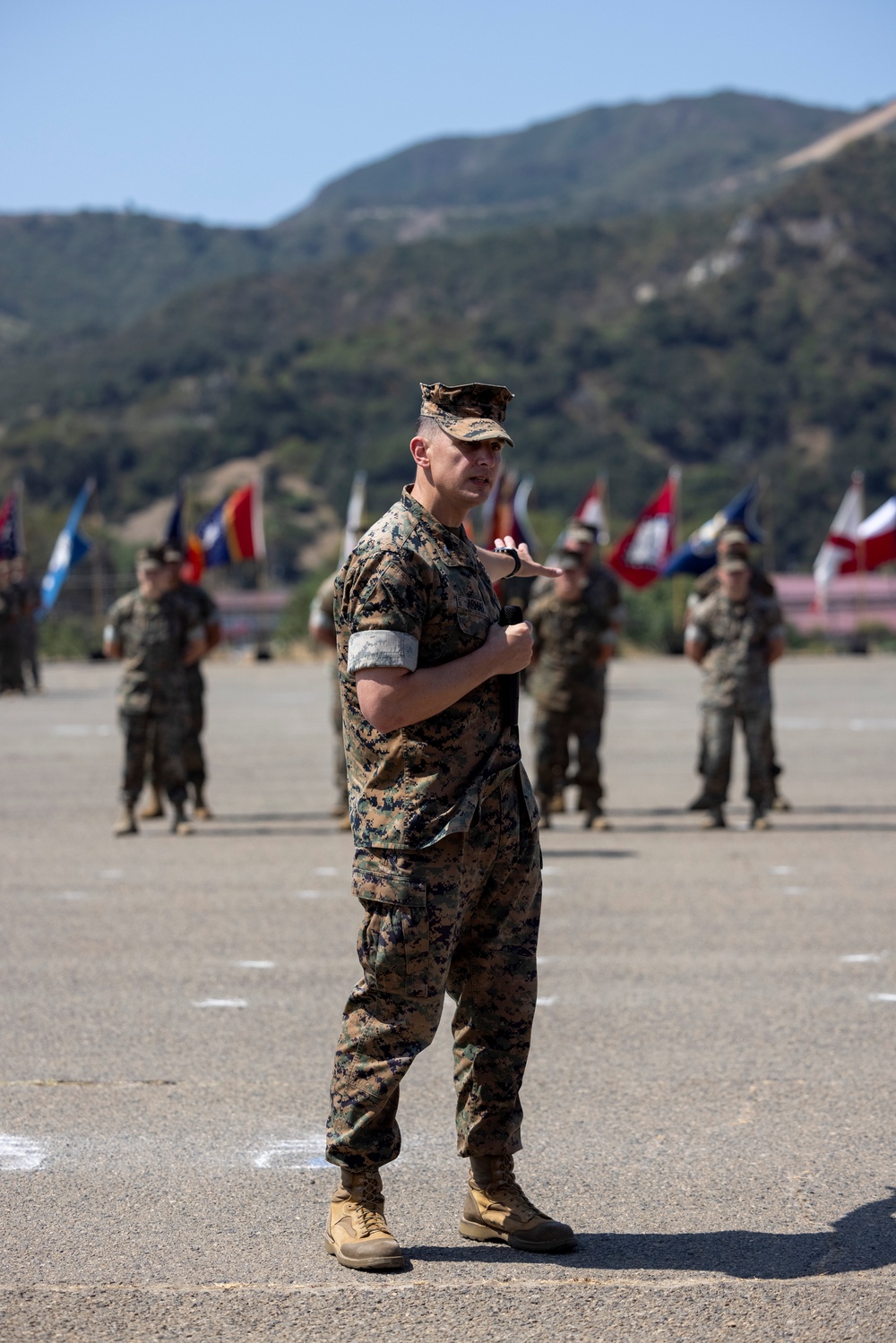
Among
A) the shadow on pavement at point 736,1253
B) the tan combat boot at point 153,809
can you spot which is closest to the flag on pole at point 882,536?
the tan combat boot at point 153,809

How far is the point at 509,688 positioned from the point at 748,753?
318 inches

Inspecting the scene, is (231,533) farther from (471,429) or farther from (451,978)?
(471,429)

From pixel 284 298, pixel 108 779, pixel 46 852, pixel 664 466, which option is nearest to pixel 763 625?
pixel 46 852

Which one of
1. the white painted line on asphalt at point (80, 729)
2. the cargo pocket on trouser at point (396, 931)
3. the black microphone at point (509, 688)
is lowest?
the white painted line on asphalt at point (80, 729)

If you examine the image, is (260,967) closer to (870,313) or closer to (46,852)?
(46,852)

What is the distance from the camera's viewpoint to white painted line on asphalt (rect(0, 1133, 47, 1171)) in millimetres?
4941

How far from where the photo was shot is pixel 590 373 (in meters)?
133

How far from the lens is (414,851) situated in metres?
4.07

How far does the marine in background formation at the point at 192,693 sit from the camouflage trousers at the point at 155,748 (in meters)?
0.13

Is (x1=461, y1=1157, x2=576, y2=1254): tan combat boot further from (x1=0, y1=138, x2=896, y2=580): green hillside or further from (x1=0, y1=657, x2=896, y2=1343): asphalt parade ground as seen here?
(x1=0, y1=138, x2=896, y2=580): green hillside

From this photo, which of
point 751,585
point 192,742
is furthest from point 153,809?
point 751,585

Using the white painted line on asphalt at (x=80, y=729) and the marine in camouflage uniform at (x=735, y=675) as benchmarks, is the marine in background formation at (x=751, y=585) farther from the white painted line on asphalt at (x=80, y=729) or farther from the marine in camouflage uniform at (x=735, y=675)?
the white painted line on asphalt at (x=80, y=729)

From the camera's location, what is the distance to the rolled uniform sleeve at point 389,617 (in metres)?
4.02

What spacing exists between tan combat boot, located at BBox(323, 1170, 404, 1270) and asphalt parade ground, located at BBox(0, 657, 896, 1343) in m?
0.05
